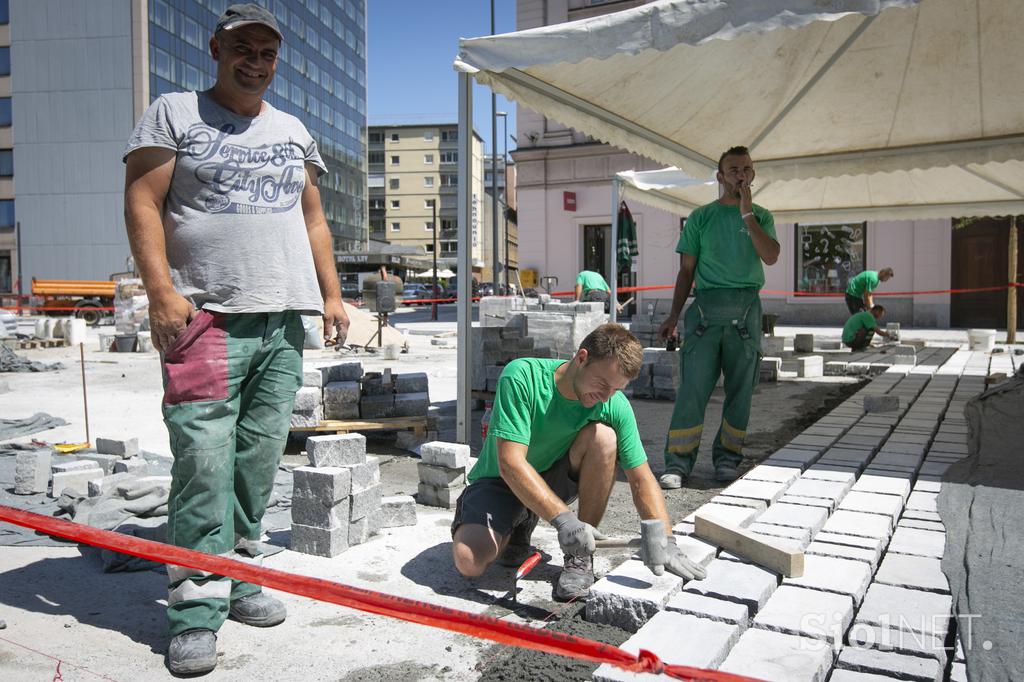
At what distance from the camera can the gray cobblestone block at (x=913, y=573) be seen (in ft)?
8.43

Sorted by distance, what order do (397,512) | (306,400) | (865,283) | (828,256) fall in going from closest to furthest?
(397,512) < (306,400) < (865,283) < (828,256)

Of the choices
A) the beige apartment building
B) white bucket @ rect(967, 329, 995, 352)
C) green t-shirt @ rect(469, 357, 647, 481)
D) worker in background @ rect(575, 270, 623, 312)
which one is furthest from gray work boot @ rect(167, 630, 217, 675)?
the beige apartment building

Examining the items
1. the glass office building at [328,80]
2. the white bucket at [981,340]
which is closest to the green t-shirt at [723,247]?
the white bucket at [981,340]

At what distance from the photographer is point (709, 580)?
264cm

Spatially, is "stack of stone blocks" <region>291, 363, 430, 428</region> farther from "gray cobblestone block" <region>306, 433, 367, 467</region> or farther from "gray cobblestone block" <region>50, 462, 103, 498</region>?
"gray cobblestone block" <region>306, 433, 367, 467</region>

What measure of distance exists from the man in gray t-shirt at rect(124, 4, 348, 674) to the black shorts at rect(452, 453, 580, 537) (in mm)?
743

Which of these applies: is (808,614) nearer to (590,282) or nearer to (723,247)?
(723,247)

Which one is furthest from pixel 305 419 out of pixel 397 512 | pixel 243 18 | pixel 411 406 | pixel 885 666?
pixel 885 666

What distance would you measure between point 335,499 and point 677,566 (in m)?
1.48

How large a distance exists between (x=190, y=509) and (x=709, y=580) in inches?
68.6

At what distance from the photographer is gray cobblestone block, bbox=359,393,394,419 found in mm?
5707

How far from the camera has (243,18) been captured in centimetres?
245

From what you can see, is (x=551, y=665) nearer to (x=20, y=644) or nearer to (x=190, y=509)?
(x=190, y=509)

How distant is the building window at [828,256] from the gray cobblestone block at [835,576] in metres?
17.5
